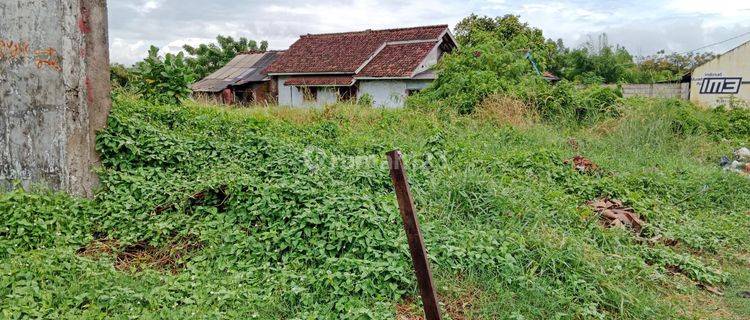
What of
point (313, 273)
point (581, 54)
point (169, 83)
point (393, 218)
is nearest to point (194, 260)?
point (313, 273)

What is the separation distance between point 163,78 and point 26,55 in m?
3.79

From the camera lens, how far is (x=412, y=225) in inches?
79.4

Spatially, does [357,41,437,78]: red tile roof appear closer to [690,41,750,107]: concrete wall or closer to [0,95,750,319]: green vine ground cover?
[690,41,750,107]: concrete wall

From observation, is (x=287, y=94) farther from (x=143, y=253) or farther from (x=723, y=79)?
(x=143, y=253)

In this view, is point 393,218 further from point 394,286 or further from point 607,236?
point 607,236

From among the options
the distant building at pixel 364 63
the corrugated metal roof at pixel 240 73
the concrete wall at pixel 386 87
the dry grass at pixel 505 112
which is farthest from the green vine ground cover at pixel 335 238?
the corrugated metal roof at pixel 240 73

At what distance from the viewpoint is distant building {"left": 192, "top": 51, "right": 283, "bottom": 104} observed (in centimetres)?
2516

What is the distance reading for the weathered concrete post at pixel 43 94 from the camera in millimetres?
4305

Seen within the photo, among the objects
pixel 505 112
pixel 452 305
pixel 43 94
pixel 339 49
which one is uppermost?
pixel 339 49

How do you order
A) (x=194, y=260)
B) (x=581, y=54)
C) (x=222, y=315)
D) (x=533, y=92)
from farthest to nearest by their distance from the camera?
(x=581, y=54) → (x=533, y=92) → (x=194, y=260) → (x=222, y=315)

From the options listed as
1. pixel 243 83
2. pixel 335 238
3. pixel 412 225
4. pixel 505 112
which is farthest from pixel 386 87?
pixel 412 225

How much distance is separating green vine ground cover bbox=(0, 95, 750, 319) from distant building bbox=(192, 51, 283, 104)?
1931 centimetres

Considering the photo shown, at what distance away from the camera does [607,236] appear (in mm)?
4520

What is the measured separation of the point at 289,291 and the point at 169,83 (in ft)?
18.9
